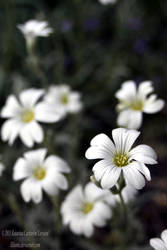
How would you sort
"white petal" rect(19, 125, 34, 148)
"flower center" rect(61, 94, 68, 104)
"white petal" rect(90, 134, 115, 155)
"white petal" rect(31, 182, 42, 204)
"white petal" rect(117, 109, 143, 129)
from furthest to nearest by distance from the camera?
"flower center" rect(61, 94, 68, 104) → "white petal" rect(19, 125, 34, 148) → "white petal" rect(117, 109, 143, 129) → "white petal" rect(31, 182, 42, 204) → "white petal" rect(90, 134, 115, 155)

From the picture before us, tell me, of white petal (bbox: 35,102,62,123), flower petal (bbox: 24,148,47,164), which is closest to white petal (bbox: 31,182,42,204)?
flower petal (bbox: 24,148,47,164)

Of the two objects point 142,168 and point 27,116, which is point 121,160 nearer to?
point 142,168

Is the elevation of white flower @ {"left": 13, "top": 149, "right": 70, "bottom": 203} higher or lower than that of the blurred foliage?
lower

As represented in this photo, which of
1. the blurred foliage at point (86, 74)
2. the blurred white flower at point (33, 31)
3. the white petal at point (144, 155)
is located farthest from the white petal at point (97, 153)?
the blurred white flower at point (33, 31)

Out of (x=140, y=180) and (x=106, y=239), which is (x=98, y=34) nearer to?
(x=106, y=239)

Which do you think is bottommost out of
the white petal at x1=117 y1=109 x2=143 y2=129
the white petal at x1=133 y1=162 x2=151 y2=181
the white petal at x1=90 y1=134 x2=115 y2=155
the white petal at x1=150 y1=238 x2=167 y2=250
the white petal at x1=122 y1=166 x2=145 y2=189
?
the white petal at x1=150 y1=238 x2=167 y2=250

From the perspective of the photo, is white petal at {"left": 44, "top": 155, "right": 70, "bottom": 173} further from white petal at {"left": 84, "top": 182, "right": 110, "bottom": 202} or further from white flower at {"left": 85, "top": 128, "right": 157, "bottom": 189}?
white flower at {"left": 85, "top": 128, "right": 157, "bottom": 189}

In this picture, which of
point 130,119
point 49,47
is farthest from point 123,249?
point 49,47

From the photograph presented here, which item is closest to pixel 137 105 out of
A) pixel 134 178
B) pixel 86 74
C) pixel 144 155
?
pixel 144 155
